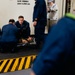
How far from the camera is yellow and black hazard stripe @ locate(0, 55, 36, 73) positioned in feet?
14.0

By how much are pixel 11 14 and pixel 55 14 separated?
4.97ft

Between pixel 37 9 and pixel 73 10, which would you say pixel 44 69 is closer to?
pixel 37 9

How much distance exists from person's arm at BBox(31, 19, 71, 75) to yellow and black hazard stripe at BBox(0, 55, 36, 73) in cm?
351

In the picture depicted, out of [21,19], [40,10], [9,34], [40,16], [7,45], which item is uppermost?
[40,10]

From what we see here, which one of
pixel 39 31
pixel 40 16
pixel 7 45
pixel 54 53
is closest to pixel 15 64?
pixel 7 45

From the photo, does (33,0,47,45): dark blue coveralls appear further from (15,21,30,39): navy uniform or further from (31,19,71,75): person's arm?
(31,19,71,75): person's arm

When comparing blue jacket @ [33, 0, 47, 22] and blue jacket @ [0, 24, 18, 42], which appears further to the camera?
blue jacket @ [33, 0, 47, 22]

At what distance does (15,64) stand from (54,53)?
3.88 metres

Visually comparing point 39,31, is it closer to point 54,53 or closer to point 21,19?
point 21,19

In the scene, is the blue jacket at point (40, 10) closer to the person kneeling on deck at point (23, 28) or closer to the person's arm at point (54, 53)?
the person kneeling on deck at point (23, 28)

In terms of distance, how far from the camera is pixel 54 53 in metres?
0.73

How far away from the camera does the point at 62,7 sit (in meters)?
7.51

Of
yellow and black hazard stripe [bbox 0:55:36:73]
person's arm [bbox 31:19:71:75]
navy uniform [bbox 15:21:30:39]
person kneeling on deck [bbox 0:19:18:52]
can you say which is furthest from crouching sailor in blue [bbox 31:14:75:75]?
navy uniform [bbox 15:21:30:39]

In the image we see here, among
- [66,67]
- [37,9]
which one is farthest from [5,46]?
[66,67]
